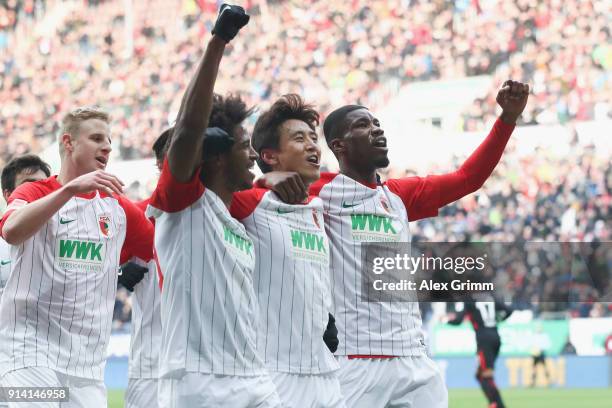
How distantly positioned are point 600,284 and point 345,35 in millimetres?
12531

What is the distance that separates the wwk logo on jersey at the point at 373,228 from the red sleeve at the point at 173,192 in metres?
1.66

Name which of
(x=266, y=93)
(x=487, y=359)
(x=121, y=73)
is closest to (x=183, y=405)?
(x=487, y=359)

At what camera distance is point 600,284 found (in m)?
14.4

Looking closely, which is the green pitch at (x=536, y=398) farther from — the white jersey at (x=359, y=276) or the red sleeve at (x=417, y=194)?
the white jersey at (x=359, y=276)

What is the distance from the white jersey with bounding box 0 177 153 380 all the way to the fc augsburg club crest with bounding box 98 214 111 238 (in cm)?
2

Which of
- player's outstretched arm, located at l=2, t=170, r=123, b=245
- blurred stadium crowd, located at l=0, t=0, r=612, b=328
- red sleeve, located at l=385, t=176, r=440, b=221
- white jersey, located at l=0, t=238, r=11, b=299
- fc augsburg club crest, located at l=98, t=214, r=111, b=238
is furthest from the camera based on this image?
blurred stadium crowd, located at l=0, t=0, r=612, b=328

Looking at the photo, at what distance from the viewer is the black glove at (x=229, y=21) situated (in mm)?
3605

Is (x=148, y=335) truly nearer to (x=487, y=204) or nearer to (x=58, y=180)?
(x=58, y=180)

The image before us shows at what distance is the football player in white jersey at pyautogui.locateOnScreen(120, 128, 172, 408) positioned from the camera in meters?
6.00

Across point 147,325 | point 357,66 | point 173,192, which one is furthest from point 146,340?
point 357,66

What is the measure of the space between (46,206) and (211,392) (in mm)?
1298

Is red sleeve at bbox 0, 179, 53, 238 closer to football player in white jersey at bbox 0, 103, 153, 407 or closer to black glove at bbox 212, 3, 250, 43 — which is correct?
football player in white jersey at bbox 0, 103, 153, 407

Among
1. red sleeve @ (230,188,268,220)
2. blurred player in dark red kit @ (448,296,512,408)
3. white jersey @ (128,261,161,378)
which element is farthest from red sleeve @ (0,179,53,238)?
blurred player in dark red kit @ (448,296,512,408)

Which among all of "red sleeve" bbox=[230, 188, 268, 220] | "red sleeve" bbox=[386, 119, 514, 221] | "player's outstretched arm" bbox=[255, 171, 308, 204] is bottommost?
"red sleeve" bbox=[230, 188, 268, 220]
